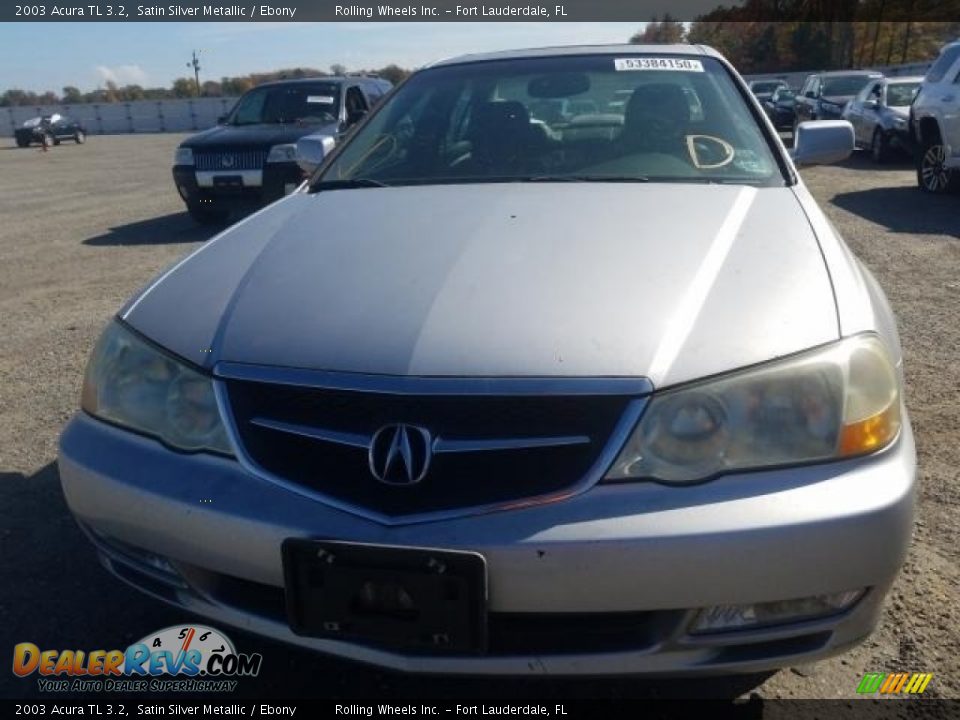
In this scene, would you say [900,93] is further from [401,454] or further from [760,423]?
[401,454]

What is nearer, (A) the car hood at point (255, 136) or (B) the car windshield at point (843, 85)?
(A) the car hood at point (255, 136)

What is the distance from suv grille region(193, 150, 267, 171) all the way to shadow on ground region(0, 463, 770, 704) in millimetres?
6681

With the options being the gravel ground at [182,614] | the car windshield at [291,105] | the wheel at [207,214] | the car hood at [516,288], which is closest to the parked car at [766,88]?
the gravel ground at [182,614]

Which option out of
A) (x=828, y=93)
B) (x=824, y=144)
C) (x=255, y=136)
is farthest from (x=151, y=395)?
(x=828, y=93)

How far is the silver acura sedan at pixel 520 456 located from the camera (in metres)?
1.70

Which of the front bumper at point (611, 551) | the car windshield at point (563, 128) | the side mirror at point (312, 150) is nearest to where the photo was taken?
the front bumper at point (611, 551)

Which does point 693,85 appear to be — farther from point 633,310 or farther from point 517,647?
point 517,647

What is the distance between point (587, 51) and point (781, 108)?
21.4 m

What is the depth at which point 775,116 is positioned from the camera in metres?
22.0

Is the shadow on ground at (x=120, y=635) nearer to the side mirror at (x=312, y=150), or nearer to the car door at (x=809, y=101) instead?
the side mirror at (x=312, y=150)

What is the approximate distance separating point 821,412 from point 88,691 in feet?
6.15

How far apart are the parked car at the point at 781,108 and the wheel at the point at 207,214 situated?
14202 mm

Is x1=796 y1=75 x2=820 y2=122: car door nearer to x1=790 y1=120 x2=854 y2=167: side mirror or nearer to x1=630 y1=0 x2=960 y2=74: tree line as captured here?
x1=790 y1=120 x2=854 y2=167: side mirror

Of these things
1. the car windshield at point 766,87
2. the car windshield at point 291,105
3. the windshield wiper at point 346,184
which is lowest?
the car windshield at point 766,87
